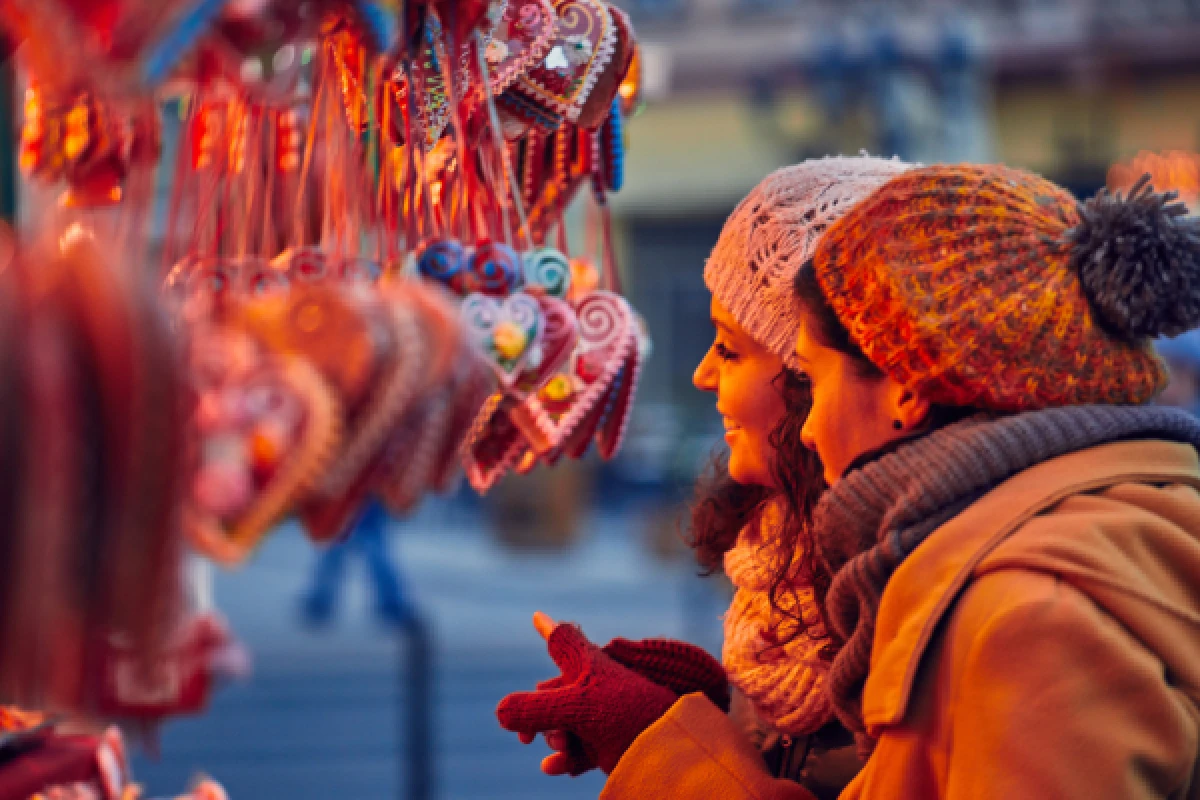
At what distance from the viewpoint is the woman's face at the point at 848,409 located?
115cm

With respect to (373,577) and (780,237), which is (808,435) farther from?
(373,577)

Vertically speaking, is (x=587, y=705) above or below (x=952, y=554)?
below

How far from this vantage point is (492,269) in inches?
48.7

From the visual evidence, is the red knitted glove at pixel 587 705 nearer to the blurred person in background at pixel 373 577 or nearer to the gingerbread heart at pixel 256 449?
the gingerbread heart at pixel 256 449

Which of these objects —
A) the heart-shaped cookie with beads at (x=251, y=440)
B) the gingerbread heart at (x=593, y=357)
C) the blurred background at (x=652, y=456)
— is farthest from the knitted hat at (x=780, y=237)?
the heart-shaped cookie with beads at (x=251, y=440)

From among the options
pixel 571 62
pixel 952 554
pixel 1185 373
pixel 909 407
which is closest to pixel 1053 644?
pixel 952 554

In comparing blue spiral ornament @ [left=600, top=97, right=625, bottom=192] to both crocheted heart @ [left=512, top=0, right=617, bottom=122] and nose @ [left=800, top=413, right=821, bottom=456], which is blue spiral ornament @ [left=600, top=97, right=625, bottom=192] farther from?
nose @ [left=800, top=413, right=821, bottom=456]

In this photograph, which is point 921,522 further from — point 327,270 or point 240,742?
point 240,742

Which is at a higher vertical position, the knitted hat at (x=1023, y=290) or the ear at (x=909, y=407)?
the knitted hat at (x=1023, y=290)

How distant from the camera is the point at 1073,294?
3.49ft

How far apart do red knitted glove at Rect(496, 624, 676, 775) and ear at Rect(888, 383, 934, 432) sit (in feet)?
1.46

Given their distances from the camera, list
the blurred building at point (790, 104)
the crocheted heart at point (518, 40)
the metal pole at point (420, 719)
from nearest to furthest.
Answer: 1. the crocheted heart at point (518, 40)
2. the metal pole at point (420, 719)
3. the blurred building at point (790, 104)

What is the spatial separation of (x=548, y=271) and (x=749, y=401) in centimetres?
29

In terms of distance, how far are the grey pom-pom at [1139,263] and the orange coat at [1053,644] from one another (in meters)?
0.12
